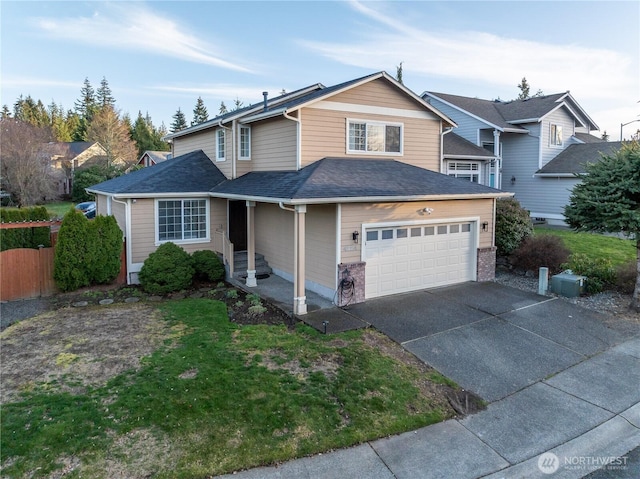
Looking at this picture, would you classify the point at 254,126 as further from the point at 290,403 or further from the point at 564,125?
the point at 564,125

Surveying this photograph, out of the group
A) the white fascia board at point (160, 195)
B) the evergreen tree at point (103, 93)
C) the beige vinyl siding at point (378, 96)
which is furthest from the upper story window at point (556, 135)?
the evergreen tree at point (103, 93)

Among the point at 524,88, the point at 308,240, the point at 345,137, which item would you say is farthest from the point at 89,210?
the point at 524,88

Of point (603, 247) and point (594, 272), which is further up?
point (603, 247)

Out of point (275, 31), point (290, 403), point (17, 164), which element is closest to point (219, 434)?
point (290, 403)

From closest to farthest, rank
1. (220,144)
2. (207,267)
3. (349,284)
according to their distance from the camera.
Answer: (349,284)
(207,267)
(220,144)

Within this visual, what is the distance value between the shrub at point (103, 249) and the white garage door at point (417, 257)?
7514mm

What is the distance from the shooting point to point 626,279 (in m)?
12.2

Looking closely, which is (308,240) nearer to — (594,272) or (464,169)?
(594,272)

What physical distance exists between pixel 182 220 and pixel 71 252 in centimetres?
358

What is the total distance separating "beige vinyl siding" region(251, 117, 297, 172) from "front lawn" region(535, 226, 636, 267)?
10.7 metres

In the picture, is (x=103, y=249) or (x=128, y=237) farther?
(x=128, y=237)

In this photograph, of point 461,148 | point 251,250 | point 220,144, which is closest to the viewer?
point 251,250

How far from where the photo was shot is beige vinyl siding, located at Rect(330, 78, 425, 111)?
1383cm

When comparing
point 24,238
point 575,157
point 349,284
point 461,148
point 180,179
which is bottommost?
point 349,284
